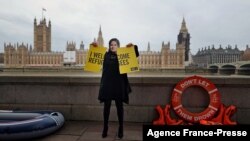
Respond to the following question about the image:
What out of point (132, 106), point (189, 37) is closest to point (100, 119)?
point (132, 106)

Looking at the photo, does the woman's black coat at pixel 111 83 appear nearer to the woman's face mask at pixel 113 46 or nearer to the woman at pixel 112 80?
the woman at pixel 112 80

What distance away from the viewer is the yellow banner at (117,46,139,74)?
5.45 meters

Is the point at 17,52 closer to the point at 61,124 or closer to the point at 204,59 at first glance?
the point at 204,59

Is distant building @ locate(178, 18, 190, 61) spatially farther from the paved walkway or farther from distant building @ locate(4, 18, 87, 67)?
the paved walkway

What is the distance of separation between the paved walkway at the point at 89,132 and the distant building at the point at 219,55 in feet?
583

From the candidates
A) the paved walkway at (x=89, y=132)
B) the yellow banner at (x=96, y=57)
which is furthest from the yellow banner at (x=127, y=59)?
the paved walkway at (x=89, y=132)

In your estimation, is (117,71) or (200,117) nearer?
(117,71)

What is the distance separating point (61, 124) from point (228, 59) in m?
193

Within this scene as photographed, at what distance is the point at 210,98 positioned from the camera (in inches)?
265

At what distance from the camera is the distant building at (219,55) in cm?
18038

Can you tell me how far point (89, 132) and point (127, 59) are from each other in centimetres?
204

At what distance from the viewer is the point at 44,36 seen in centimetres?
15675

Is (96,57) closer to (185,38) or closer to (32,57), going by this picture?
(32,57)

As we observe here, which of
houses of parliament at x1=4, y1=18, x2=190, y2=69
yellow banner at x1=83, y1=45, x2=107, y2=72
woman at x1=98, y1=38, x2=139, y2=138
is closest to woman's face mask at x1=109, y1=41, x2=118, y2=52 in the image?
woman at x1=98, y1=38, x2=139, y2=138
